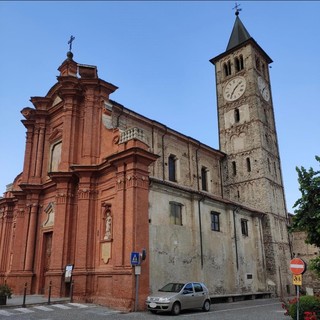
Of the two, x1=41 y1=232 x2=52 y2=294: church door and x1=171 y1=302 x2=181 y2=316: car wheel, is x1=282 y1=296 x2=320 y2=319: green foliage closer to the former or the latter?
x1=171 y1=302 x2=181 y2=316: car wheel

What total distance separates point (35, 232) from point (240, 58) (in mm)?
27330

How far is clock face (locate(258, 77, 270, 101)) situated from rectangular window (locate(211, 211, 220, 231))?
18254 mm

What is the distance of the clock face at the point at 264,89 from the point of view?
36031 millimetres

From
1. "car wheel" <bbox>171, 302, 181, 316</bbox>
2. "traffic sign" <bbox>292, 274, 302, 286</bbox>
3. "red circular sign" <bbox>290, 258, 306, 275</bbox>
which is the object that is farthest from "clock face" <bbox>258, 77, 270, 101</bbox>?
"traffic sign" <bbox>292, 274, 302, 286</bbox>

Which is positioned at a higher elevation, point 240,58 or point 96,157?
point 240,58

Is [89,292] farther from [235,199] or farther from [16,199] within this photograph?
[235,199]

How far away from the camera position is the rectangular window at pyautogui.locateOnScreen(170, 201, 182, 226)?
748 inches

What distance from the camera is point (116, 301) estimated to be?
615 inches

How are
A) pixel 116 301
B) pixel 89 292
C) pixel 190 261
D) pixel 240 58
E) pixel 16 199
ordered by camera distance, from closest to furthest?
pixel 116 301, pixel 89 292, pixel 190 261, pixel 16 199, pixel 240 58

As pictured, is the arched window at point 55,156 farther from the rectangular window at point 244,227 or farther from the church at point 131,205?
the rectangular window at point 244,227

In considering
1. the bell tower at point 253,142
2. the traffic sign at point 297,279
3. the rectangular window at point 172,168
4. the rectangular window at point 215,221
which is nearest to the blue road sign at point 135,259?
the traffic sign at point 297,279

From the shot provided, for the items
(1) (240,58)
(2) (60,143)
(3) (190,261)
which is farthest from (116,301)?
(1) (240,58)

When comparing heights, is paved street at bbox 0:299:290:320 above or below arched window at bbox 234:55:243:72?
below

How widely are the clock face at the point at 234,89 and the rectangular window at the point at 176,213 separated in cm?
1971
